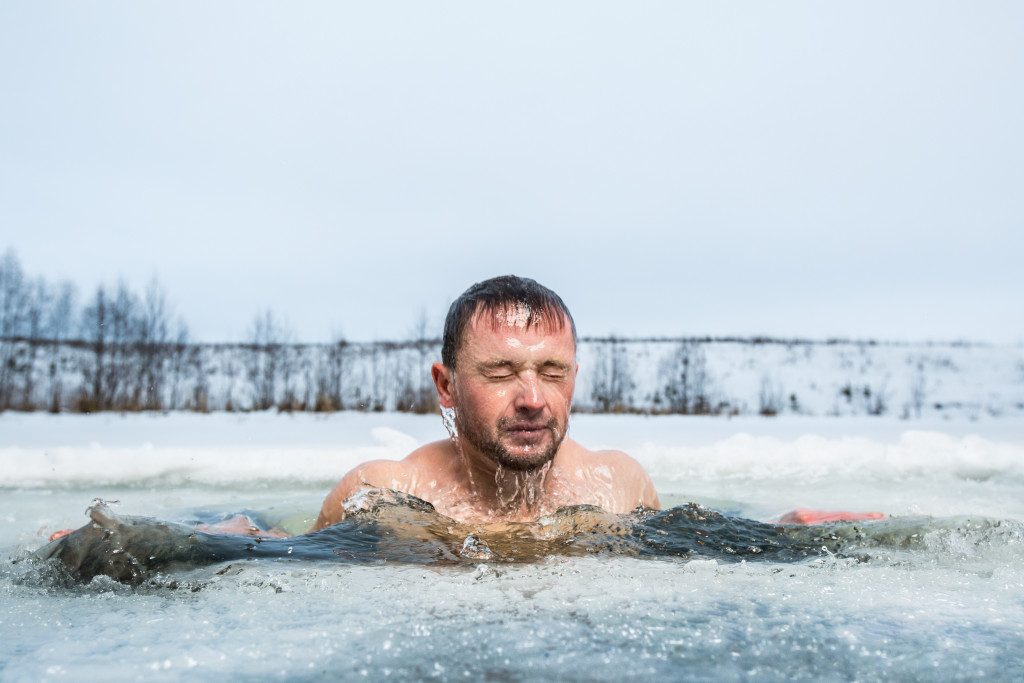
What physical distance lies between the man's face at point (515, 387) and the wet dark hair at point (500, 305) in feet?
0.10

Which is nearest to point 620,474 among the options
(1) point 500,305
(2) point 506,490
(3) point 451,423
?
(2) point 506,490

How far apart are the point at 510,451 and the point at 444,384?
1.56 feet

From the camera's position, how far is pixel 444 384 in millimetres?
2756

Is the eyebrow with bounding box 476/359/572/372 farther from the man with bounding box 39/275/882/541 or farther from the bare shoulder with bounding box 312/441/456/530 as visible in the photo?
the bare shoulder with bounding box 312/441/456/530

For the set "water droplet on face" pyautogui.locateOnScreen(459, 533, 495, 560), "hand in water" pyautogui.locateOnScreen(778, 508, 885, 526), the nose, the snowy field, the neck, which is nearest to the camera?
the snowy field

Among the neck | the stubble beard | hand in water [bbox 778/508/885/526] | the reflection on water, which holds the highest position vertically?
the stubble beard

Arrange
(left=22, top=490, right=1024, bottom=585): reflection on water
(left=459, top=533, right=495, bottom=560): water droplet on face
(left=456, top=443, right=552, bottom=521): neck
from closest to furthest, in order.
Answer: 1. (left=22, top=490, right=1024, bottom=585): reflection on water
2. (left=459, top=533, right=495, bottom=560): water droplet on face
3. (left=456, top=443, right=552, bottom=521): neck

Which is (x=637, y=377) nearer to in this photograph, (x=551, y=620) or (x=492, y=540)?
(x=492, y=540)

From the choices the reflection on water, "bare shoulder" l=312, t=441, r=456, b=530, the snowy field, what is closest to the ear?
"bare shoulder" l=312, t=441, r=456, b=530

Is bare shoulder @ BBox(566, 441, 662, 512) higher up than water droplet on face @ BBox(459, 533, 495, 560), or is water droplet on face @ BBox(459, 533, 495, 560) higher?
bare shoulder @ BBox(566, 441, 662, 512)

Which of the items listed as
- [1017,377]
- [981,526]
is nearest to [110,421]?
[981,526]

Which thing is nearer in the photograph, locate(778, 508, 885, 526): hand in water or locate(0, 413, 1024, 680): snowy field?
locate(0, 413, 1024, 680): snowy field

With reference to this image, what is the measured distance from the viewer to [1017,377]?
29.5 metres

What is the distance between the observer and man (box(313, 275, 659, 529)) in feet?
7.94
